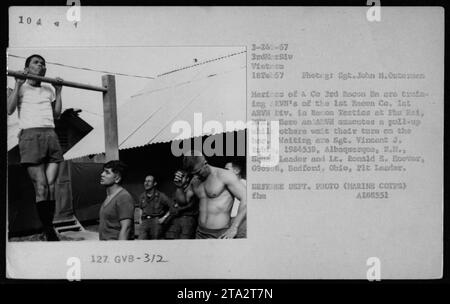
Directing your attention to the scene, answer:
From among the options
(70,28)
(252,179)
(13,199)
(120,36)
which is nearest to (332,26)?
(252,179)

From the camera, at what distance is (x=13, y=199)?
201 centimetres

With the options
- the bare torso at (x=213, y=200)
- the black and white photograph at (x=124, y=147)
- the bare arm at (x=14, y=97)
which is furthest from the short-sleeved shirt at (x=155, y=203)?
the bare arm at (x=14, y=97)

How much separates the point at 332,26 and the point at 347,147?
0.52 metres

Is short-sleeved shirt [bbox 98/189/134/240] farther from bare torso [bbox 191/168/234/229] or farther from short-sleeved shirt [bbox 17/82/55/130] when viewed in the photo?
short-sleeved shirt [bbox 17/82/55/130]

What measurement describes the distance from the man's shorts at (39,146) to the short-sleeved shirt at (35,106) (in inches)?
1.0

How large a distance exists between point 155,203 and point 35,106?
0.65m

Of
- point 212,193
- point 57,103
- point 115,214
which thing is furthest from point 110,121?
point 212,193

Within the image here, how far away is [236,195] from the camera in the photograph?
201cm

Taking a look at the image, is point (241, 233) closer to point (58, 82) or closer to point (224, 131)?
point (224, 131)

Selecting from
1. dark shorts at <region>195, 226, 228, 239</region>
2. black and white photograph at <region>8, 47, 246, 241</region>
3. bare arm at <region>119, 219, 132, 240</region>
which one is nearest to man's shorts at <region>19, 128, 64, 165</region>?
black and white photograph at <region>8, 47, 246, 241</region>

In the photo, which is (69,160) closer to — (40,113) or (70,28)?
(40,113)

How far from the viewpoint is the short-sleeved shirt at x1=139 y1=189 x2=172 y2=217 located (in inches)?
78.9

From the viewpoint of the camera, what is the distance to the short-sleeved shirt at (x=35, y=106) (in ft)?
6.56

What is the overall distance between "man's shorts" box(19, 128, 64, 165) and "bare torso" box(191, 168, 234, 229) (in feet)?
1.98
